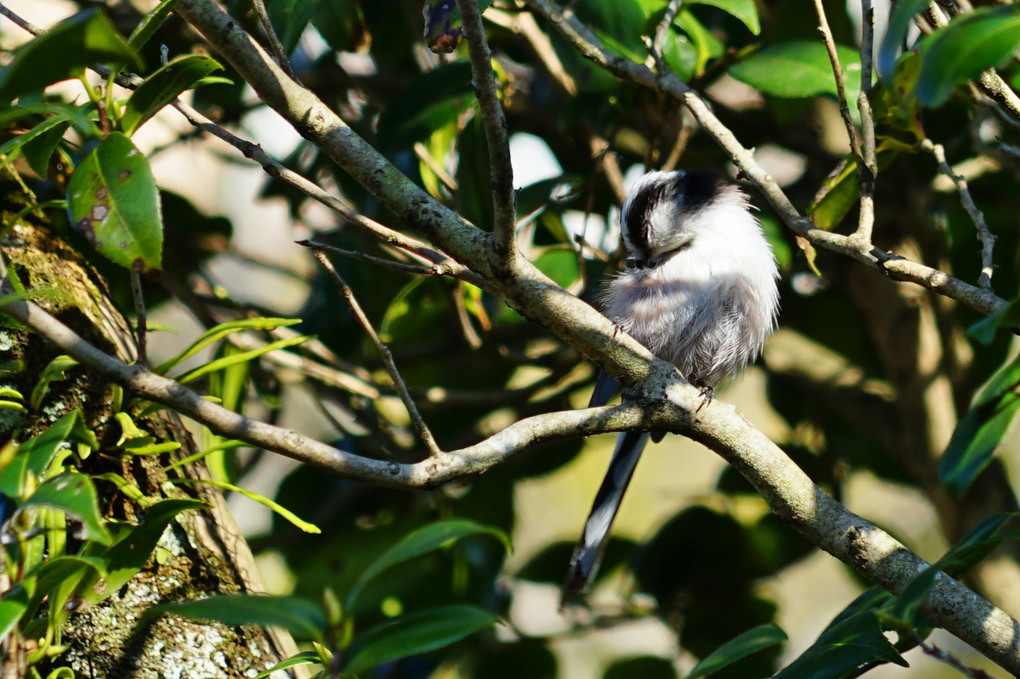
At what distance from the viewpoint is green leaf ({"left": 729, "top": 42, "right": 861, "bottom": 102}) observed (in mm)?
2074

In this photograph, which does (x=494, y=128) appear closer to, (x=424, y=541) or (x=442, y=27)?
(x=442, y=27)

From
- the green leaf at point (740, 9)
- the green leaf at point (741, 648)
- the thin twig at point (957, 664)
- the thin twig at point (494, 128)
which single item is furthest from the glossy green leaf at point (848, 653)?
the green leaf at point (740, 9)

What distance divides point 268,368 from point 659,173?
1.37m

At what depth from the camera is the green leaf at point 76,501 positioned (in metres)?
0.92

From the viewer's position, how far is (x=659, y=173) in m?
2.72

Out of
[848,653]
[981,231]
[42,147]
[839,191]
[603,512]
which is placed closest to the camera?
[42,147]

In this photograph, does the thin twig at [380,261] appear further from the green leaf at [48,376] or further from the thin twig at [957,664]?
the thin twig at [957,664]

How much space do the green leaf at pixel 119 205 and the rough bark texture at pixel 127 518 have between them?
247mm

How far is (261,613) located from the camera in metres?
1.02

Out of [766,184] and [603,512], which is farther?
[603,512]

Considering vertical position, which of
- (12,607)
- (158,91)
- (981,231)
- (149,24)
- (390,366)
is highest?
(981,231)

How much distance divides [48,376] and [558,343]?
193 cm

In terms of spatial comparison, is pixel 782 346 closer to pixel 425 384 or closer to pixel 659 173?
pixel 659 173

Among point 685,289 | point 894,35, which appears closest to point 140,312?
point 894,35
